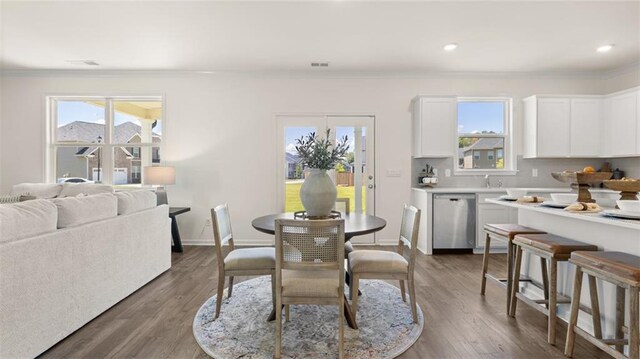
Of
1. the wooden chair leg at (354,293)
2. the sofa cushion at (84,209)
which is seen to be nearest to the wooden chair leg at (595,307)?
the wooden chair leg at (354,293)

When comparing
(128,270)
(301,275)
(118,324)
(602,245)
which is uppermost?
(602,245)

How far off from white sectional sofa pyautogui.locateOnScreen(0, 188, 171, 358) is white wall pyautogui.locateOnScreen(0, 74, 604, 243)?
71.1 inches

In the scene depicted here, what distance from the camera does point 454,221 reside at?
437cm

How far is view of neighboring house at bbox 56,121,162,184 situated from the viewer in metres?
5.03

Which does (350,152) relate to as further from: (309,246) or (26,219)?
(26,219)

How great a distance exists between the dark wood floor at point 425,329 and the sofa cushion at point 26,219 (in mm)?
755

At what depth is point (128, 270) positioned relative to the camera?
9.18ft

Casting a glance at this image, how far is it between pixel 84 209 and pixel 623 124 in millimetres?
6333

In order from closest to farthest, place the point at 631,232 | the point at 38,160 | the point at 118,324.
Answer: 1. the point at 631,232
2. the point at 118,324
3. the point at 38,160

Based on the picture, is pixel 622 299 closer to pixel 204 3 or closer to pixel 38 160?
pixel 204 3

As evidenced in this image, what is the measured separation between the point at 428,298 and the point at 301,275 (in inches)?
57.3

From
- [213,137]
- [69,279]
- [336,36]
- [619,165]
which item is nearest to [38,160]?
[213,137]

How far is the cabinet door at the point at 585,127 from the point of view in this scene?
4555 mm

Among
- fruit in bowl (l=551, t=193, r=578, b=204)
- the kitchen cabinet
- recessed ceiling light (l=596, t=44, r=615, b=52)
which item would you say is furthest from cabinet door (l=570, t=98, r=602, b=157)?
fruit in bowl (l=551, t=193, r=578, b=204)
